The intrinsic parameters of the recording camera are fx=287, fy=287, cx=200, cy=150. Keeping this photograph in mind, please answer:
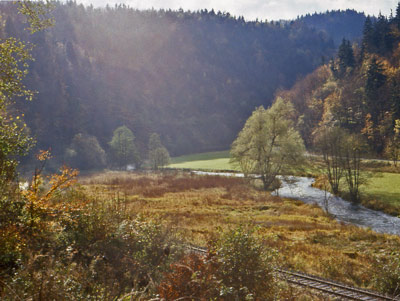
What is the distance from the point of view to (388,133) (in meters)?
69.9

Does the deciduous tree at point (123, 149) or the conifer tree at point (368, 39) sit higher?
the conifer tree at point (368, 39)

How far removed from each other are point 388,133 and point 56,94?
12808 cm

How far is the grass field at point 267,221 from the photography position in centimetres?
1441

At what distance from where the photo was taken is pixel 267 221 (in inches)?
1086

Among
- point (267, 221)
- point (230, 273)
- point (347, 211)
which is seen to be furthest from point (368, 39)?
point (230, 273)

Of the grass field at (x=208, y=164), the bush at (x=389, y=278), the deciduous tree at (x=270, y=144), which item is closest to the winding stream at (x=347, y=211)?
the deciduous tree at (x=270, y=144)

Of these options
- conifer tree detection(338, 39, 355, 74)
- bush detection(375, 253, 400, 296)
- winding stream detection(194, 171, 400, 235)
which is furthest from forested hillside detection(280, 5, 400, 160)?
bush detection(375, 253, 400, 296)

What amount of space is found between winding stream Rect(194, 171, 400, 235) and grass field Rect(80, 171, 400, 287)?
2129mm

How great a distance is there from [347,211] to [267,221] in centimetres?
1218

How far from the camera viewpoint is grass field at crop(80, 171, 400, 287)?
14414 mm

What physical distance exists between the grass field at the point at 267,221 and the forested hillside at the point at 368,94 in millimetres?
27610

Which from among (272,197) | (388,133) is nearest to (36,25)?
(272,197)

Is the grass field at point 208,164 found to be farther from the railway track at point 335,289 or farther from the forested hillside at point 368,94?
the railway track at point 335,289

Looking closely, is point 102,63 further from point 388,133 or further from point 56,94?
point 388,133
